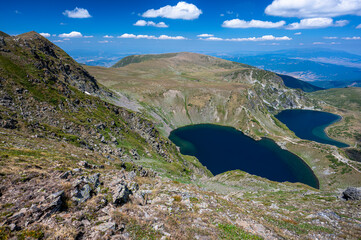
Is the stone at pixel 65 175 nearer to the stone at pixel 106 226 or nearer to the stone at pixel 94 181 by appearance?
the stone at pixel 94 181

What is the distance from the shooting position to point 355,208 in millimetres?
27672

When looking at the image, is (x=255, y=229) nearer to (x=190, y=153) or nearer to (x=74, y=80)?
(x=190, y=153)

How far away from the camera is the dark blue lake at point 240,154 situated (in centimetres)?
11288

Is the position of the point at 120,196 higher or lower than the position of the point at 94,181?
lower

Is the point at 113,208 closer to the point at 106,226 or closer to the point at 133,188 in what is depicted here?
the point at 106,226

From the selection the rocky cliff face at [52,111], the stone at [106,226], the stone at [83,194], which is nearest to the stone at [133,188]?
the stone at [83,194]

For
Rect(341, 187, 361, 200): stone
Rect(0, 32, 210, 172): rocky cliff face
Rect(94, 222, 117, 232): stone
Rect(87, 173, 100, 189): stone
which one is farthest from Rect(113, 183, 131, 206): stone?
Rect(341, 187, 361, 200): stone

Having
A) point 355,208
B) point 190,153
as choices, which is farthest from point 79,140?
point 190,153

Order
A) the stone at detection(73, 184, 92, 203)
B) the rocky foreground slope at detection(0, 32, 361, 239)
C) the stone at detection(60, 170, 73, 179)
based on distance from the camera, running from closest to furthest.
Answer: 1. the rocky foreground slope at detection(0, 32, 361, 239)
2. the stone at detection(73, 184, 92, 203)
3. the stone at detection(60, 170, 73, 179)

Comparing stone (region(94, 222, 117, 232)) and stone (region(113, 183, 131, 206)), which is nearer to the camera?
stone (region(94, 222, 117, 232))

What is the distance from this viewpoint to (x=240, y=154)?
433ft

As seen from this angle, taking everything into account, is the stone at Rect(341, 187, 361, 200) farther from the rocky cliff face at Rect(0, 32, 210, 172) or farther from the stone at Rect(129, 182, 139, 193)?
the rocky cliff face at Rect(0, 32, 210, 172)

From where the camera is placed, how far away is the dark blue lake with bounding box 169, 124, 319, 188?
113 metres

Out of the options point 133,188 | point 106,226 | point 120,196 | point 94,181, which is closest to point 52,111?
point 94,181
